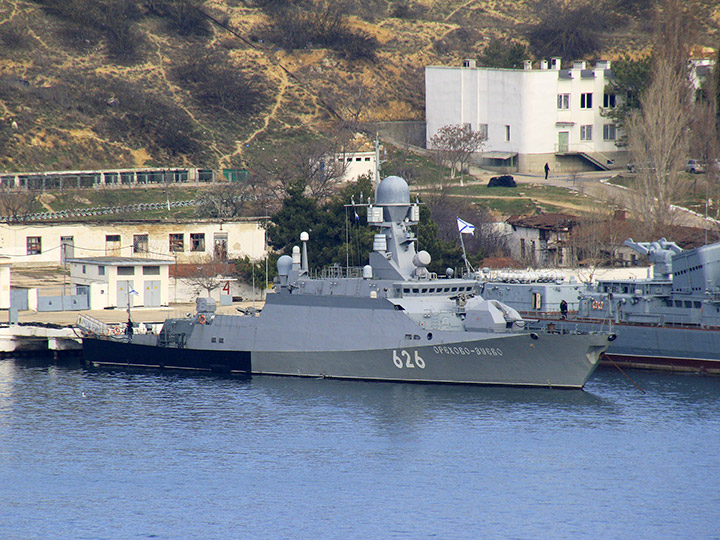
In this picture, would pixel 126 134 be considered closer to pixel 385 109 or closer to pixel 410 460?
pixel 385 109

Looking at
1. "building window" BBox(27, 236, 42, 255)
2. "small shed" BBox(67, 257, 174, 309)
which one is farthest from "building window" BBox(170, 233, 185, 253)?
"small shed" BBox(67, 257, 174, 309)

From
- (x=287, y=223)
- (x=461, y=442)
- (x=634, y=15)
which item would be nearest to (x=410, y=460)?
(x=461, y=442)

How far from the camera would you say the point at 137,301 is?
57.0 metres

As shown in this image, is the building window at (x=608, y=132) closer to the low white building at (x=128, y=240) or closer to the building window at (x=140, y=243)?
the low white building at (x=128, y=240)

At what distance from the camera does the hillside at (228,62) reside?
287 feet

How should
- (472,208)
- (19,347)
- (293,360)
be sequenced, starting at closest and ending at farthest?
(293,360), (19,347), (472,208)

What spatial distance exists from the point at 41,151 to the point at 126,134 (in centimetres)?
771

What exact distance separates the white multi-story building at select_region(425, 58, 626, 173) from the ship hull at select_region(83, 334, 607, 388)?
45.5 meters

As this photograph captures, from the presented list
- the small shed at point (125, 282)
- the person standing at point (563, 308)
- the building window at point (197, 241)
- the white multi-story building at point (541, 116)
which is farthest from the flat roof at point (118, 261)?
the white multi-story building at point (541, 116)

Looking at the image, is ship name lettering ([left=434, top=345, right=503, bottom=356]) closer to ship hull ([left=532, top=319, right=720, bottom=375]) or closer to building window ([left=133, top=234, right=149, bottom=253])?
ship hull ([left=532, top=319, right=720, bottom=375])

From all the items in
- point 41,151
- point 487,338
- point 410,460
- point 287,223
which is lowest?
point 410,460

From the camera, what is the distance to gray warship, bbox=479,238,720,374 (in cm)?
4562

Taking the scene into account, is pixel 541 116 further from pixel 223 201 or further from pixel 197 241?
pixel 197 241

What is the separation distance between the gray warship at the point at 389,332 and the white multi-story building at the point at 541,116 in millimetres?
42893
